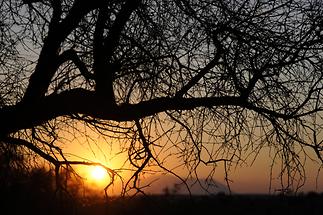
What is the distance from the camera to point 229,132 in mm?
5410

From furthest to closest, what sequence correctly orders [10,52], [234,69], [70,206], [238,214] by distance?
[238,214] → [10,52] → [70,206] → [234,69]

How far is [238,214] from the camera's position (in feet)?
115

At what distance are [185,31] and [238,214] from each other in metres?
30.7

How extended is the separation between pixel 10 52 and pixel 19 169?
4.33 feet

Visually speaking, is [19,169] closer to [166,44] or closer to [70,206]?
[70,206]

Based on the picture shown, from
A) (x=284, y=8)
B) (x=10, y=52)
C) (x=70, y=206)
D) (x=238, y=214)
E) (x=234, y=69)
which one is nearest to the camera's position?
(x=234, y=69)

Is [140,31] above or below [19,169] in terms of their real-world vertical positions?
above

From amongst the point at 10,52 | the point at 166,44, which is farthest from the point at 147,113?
the point at 10,52

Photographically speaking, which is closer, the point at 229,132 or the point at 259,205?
the point at 229,132

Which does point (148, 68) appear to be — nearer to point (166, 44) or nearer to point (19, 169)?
point (166, 44)

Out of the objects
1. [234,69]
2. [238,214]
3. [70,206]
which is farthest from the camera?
[238,214]

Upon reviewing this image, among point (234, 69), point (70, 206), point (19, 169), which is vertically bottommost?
point (70, 206)

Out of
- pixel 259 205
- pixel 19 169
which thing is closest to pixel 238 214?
pixel 259 205

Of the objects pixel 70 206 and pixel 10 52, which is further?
pixel 10 52
